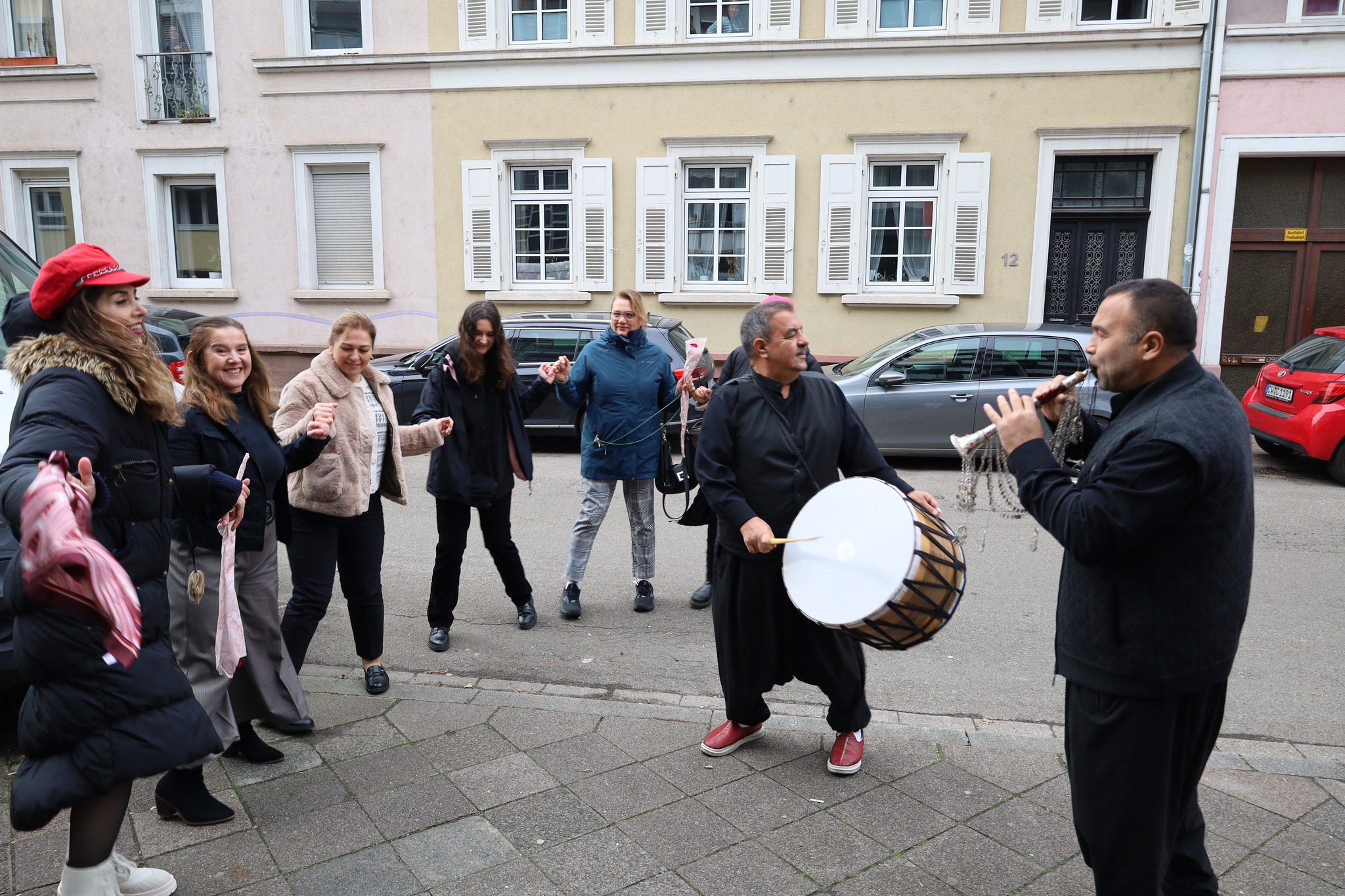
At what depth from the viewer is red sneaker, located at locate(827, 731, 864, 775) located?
12.4ft

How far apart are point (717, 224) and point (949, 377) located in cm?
575

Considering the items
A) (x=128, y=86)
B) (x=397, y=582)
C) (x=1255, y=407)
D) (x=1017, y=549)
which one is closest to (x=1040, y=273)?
(x=1255, y=407)

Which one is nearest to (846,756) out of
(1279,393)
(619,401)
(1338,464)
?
(619,401)

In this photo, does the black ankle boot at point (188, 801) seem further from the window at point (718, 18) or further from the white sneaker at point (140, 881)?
the window at point (718, 18)

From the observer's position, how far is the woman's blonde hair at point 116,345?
107 inches

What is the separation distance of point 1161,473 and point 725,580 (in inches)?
73.2

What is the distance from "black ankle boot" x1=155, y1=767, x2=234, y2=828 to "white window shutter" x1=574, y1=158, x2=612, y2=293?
1235cm

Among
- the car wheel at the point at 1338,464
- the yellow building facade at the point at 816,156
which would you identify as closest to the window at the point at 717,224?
the yellow building facade at the point at 816,156

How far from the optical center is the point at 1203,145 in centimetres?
1345

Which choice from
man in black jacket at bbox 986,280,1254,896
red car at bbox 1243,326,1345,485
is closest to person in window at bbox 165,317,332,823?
man in black jacket at bbox 986,280,1254,896

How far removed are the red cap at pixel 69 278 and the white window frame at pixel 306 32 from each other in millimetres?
13901

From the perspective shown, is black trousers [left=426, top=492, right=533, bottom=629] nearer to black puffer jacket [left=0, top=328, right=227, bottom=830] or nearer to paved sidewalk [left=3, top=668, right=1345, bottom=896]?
paved sidewalk [left=3, top=668, right=1345, bottom=896]

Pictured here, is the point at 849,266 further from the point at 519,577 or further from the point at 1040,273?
the point at 519,577

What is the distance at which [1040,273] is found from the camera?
46.4ft
